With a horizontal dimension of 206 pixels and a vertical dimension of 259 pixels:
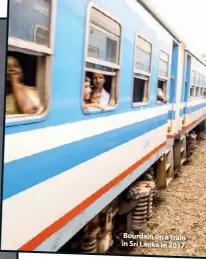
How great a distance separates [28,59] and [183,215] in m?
1.89

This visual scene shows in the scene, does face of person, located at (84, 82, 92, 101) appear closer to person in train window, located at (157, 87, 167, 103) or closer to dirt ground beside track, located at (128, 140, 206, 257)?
dirt ground beside track, located at (128, 140, 206, 257)

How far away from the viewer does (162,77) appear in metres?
3.79

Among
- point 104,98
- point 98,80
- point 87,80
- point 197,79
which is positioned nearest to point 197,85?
point 197,79

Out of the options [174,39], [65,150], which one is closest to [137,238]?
[65,150]

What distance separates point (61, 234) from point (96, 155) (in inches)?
19.4

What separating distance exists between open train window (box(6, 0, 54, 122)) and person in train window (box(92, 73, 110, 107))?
1.58ft

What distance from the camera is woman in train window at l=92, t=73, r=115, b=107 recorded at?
2197 mm

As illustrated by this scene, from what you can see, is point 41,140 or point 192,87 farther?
point 192,87

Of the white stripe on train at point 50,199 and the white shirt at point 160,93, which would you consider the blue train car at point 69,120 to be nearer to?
the white stripe on train at point 50,199

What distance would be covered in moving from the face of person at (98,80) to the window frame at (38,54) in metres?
0.47

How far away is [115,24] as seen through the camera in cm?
233

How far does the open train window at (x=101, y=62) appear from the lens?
207 centimetres

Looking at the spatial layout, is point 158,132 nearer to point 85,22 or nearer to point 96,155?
point 96,155

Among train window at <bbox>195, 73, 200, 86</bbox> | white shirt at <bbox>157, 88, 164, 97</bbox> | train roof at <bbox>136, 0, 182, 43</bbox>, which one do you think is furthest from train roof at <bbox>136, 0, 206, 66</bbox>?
train window at <bbox>195, 73, 200, 86</bbox>
